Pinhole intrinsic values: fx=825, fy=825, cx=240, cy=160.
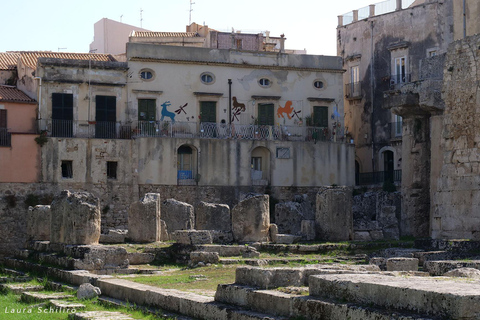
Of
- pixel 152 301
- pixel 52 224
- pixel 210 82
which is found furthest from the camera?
pixel 210 82

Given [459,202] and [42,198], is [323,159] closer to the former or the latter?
[42,198]

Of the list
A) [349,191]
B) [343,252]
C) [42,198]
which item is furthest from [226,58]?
[343,252]

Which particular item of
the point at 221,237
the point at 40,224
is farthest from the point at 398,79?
the point at 40,224

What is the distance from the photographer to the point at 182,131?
37.6 metres

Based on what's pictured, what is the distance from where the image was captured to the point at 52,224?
21.4 metres

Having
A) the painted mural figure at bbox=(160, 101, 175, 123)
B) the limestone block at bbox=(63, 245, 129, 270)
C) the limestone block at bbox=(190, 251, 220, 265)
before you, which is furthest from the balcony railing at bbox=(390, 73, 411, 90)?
the limestone block at bbox=(63, 245, 129, 270)

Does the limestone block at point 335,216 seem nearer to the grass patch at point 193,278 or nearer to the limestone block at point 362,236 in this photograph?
the limestone block at point 362,236

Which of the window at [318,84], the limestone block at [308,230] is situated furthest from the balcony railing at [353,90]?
the limestone block at [308,230]

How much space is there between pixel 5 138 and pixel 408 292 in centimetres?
2911

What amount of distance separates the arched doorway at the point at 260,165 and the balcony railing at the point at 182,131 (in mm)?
697

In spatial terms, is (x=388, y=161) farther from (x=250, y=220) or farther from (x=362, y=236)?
(x=250, y=220)

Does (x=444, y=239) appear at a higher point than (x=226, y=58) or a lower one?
lower

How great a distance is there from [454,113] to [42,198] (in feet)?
69.3

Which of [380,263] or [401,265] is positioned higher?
[401,265]
